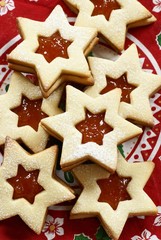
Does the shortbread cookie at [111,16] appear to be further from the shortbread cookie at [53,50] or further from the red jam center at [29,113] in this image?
the red jam center at [29,113]

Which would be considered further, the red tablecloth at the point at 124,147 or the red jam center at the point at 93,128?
the red tablecloth at the point at 124,147

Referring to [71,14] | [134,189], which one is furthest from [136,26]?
[134,189]

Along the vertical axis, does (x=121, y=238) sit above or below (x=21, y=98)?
below

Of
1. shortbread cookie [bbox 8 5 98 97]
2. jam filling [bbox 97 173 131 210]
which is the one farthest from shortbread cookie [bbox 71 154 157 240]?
shortbread cookie [bbox 8 5 98 97]

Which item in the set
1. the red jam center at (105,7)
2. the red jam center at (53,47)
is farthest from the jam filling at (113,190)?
the red jam center at (105,7)

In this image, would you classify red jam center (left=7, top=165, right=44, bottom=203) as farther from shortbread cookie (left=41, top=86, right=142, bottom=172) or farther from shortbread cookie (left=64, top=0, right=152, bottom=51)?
shortbread cookie (left=64, top=0, right=152, bottom=51)

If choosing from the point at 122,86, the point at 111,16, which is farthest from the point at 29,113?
the point at 111,16

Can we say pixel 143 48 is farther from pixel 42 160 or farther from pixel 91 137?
pixel 42 160
